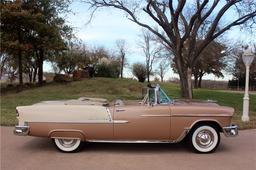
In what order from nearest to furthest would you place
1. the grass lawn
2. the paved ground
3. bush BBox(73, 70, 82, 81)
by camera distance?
1. the paved ground
2. the grass lawn
3. bush BBox(73, 70, 82, 81)

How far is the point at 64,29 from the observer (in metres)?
33.0

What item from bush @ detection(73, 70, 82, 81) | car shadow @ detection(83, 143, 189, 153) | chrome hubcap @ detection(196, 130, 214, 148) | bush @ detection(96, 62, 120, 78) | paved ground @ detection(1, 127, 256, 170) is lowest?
paved ground @ detection(1, 127, 256, 170)

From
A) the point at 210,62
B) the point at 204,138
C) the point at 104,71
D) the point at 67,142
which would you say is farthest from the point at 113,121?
the point at 210,62

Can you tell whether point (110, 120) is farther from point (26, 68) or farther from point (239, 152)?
point (26, 68)

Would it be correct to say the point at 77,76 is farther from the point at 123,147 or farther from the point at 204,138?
the point at 204,138

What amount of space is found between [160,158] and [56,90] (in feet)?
68.1

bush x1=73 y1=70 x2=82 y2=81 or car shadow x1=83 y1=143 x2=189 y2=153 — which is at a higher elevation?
bush x1=73 y1=70 x2=82 y2=81

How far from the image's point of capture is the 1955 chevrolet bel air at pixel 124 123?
7.98 m

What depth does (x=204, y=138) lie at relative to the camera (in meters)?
8.21

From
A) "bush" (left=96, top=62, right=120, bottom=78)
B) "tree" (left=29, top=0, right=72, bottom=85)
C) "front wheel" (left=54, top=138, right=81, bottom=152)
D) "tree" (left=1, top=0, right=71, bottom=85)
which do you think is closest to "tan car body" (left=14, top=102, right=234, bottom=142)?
"front wheel" (left=54, top=138, right=81, bottom=152)

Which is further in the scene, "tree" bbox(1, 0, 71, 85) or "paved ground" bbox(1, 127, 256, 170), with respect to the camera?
"tree" bbox(1, 0, 71, 85)

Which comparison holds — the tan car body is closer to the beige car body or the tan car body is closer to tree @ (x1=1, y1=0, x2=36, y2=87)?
the beige car body

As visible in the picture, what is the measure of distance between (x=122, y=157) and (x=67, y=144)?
→ 118cm

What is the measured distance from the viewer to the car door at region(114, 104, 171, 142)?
26.2 feet
